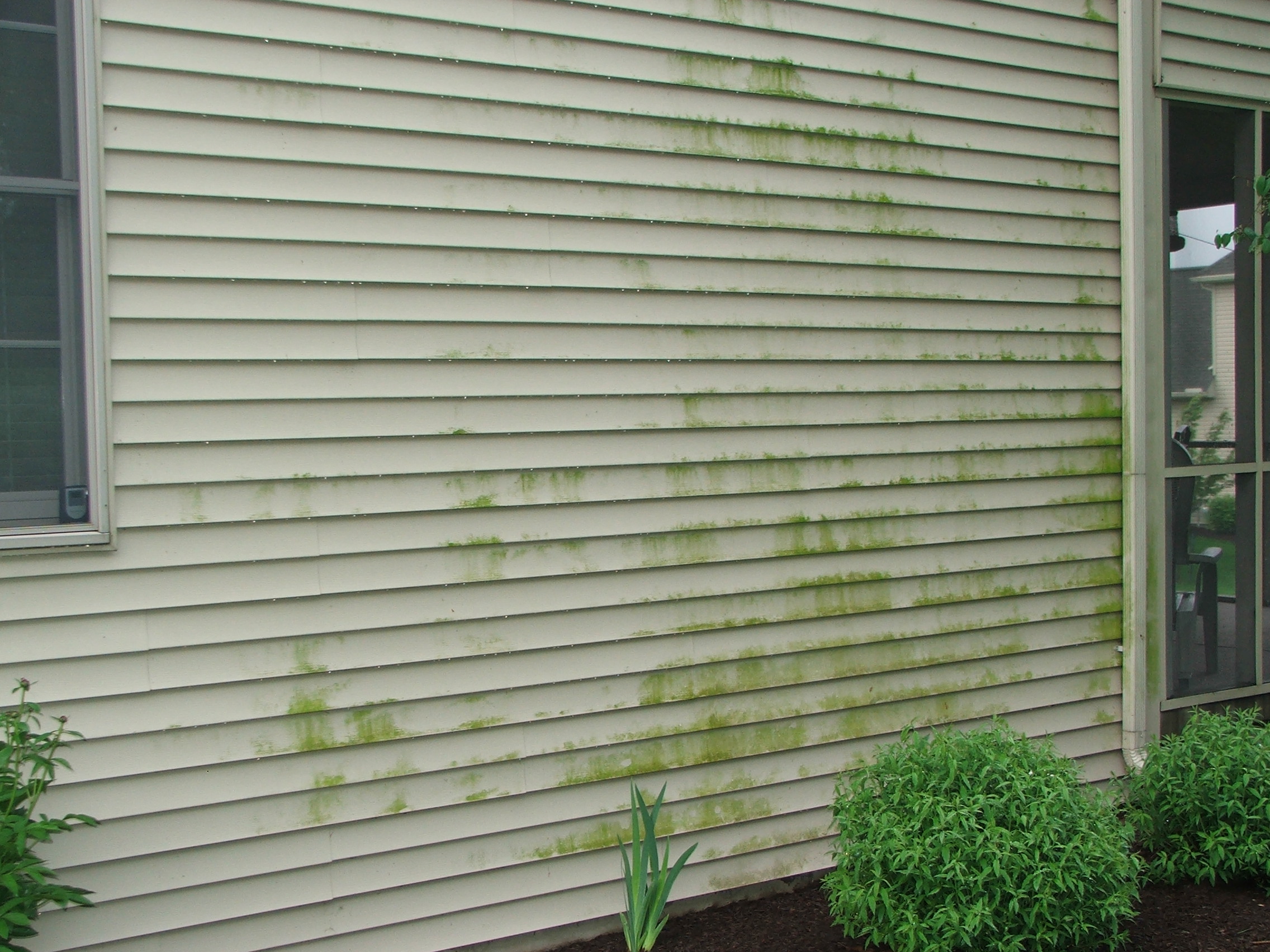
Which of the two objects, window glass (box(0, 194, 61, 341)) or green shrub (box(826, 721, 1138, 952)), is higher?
window glass (box(0, 194, 61, 341))

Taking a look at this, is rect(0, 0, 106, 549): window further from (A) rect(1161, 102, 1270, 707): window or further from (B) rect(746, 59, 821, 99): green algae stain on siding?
(A) rect(1161, 102, 1270, 707): window

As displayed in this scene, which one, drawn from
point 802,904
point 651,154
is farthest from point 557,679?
point 651,154

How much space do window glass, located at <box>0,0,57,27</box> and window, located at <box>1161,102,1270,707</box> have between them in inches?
171

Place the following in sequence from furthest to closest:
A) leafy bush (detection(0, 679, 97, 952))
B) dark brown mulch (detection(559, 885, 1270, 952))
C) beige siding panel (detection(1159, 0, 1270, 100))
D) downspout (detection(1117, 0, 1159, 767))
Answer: beige siding panel (detection(1159, 0, 1270, 100))
downspout (detection(1117, 0, 1159, 767))
dark brown mulch (detection(559, 885, 1270, 952))
leafy bush (detection(0, 679, 97, 952))

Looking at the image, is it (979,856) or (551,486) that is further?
(551,486)

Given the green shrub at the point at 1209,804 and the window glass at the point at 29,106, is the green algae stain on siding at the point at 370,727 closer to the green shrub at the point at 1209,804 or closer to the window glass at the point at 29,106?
the window glass at the point at 29,106

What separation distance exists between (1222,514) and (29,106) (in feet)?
16.0

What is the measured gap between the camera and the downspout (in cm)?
444

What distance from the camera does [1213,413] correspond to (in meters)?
4.71

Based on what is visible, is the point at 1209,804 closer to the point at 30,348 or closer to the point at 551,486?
the point at 551,486

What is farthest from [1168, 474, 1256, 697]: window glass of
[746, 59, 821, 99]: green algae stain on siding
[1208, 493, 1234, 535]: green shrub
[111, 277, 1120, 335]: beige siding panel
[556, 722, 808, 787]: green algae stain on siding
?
[746, 59, 821, 99]: green algae stain on siding

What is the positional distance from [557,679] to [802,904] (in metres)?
1.25

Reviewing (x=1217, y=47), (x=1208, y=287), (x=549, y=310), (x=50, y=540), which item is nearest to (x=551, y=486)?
(x=549, y=310)

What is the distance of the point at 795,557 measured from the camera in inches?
147
